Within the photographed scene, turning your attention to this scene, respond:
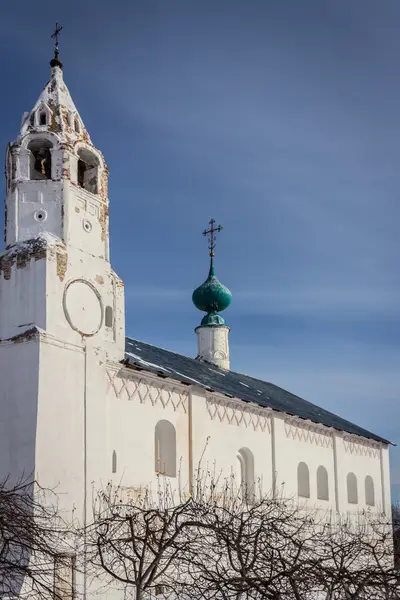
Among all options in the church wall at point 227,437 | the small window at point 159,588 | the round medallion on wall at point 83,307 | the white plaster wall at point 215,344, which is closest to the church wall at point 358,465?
the white plaster wall at point 215,344

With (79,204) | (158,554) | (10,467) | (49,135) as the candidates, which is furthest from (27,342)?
(158,554)

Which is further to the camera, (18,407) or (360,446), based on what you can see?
(360,446)

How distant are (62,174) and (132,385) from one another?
5331 millimetres

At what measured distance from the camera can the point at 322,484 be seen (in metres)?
29.5

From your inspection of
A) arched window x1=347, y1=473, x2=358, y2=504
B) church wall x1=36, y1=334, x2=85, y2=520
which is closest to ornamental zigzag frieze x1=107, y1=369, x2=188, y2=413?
church wall x1=36, y1=334, x2=85, y2=520

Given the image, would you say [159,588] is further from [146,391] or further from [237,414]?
[237,414]

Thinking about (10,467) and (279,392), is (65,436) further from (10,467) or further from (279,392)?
(279,392)

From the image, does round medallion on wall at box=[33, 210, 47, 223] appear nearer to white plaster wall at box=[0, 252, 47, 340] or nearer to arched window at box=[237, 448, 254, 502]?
white plaster wall at box=[0, 252, 47, 340]

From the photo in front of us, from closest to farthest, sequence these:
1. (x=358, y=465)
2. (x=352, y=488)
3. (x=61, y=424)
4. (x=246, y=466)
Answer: (x=61, y=424) → (x=246, y=466) → (x=352, y=488) → (x=358, y=465)

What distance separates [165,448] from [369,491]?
14820 mm

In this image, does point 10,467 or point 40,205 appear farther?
point 40,205

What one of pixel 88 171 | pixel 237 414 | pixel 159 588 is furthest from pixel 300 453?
pixel 159 588

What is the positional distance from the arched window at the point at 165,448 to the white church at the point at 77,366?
0.04 metres

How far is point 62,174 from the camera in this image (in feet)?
63.3
